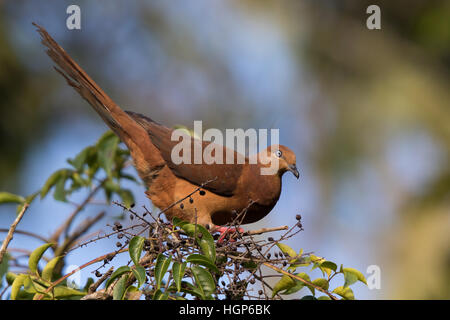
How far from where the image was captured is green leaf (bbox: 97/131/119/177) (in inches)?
148

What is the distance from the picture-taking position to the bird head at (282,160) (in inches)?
164

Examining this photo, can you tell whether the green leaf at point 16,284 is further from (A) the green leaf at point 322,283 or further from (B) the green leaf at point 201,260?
(A) the green leaf at point 322,283

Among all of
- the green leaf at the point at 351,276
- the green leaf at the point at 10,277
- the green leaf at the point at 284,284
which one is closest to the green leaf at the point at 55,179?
the green leaf at the point at 10,277

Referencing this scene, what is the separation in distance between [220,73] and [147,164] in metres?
5.18

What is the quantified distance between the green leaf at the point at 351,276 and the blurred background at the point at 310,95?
15.6ft

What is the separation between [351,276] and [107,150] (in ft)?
7.17

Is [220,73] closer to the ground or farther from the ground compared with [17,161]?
farther from the ground

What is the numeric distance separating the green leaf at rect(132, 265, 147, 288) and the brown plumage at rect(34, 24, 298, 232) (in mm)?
1668

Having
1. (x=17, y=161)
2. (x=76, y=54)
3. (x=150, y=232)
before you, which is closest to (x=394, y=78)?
(x=76, y=54)

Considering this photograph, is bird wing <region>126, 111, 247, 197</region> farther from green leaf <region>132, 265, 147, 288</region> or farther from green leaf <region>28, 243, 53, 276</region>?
green leaf <region>132, 265, 147, 288</region>

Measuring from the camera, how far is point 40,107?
8.05m

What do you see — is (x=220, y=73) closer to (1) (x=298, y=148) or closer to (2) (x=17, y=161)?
(1) (x=298, y=148)

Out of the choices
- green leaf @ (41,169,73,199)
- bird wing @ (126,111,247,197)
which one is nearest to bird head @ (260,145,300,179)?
bird wing @ (126,111,247,197)

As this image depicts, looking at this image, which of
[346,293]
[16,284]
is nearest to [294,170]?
[346,293]
